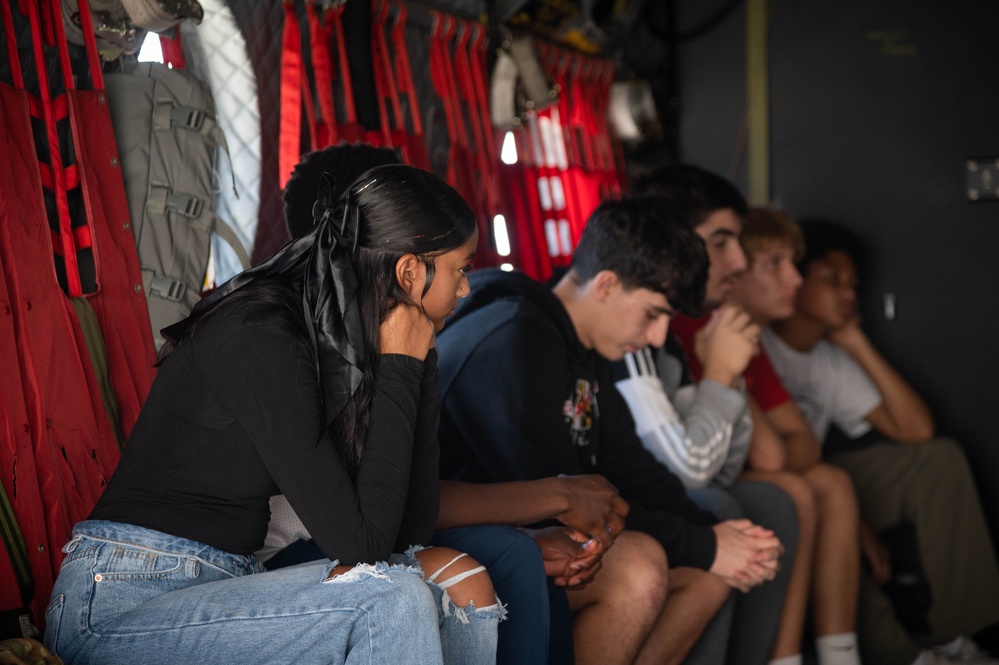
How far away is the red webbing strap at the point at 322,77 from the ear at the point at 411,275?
39.2 inches

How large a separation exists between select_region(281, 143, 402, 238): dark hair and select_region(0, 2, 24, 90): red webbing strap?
49cm

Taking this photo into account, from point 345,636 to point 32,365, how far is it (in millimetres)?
738

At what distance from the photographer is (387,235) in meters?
1.41

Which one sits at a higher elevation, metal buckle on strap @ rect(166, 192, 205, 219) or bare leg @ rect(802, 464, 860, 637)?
metal buckle on strap @ rect(166, 192, 205, 219)

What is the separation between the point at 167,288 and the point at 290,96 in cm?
67

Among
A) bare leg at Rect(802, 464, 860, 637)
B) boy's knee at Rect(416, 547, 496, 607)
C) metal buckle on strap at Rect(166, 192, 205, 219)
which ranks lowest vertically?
bare leg at Rect(802, 464, 860, 637)

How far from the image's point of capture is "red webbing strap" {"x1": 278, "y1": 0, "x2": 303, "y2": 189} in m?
2.26

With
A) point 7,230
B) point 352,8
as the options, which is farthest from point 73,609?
point 352,8

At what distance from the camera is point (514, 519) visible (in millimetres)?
1622

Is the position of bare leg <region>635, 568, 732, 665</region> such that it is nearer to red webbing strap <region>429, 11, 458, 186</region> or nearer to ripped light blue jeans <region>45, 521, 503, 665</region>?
ripped light blue jeans <region>45, 521, 503, 665</region>

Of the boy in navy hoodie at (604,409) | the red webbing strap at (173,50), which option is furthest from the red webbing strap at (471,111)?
the red webbing strap at (173,50)

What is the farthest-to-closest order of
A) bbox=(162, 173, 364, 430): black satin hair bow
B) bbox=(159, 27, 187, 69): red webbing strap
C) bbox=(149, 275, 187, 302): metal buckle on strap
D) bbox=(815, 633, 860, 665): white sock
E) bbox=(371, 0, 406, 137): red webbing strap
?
bbox=(371, 0, 406, 137): red webbing strap, bbox=(815, 633, 860, 665): white sock, bbox=(159, 27, 187, 69): red webbing strap, bbox=(149, 275, 187, 302): metal buckle on strap, bbox=(162, 173, 364, 430): black satin hair bow

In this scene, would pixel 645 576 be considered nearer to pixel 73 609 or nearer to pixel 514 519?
pixel 514 519

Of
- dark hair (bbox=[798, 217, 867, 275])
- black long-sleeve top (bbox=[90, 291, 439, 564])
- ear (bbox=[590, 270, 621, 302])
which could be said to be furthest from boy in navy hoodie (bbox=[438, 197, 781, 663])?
dark hair (bbox=[798, 217, 867, 275])
